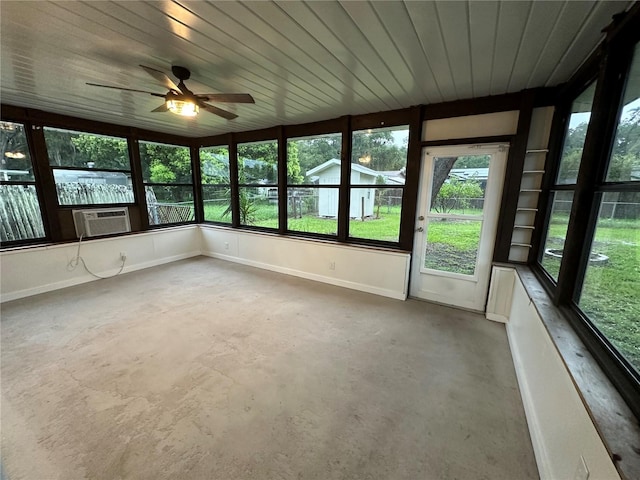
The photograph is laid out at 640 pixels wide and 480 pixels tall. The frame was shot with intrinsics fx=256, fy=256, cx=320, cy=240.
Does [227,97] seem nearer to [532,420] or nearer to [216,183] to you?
[532,420]

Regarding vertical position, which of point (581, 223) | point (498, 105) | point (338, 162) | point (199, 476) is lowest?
point (199, 476)

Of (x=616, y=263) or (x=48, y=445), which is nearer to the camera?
(x=616, y=263)

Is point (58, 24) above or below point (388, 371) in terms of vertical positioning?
above

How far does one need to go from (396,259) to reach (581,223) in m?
1.96

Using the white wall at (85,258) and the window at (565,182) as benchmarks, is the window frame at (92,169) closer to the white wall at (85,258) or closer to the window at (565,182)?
the white wall at (85,258)

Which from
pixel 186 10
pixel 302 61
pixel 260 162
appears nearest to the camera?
pixel 186 10

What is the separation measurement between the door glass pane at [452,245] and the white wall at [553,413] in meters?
0.99

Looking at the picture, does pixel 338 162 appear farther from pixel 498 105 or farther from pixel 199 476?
pixel 199 476

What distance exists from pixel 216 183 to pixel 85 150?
2.00m

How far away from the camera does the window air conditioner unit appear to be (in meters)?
3.89

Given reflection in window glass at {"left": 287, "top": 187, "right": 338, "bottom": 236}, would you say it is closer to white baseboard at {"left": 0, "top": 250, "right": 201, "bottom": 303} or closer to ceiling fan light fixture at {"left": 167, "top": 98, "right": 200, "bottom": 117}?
ceiling fan light fixture at {"left": 167, "top": 98, "right": 200, "bottom": 117}

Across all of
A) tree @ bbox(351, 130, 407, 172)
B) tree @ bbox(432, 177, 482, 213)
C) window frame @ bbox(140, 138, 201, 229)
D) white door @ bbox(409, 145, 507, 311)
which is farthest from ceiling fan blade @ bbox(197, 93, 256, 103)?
window frame @ bbox(140, 138, 201, 229)

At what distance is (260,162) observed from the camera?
15.4 feet

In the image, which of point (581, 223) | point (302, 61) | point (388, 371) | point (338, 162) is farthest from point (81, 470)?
point (338, 162)
